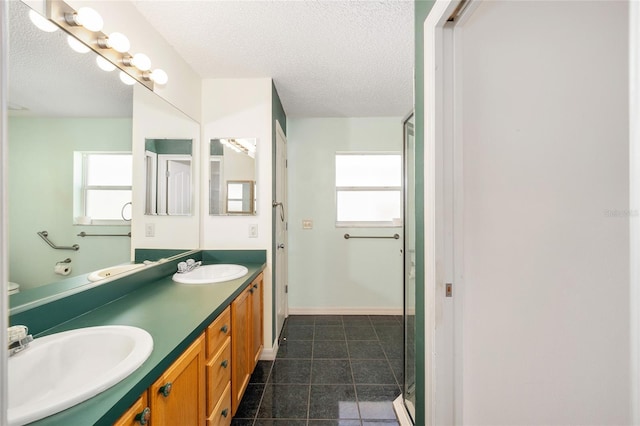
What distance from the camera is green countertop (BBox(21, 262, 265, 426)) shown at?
0.57 meters

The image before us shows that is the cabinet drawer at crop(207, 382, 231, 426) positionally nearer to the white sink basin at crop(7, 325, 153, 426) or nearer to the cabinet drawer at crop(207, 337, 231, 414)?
the cabinet drawer at crop(207, 337, 231, 414)

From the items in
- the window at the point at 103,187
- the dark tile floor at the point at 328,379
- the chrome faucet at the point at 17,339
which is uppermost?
the window at the point at 103,187

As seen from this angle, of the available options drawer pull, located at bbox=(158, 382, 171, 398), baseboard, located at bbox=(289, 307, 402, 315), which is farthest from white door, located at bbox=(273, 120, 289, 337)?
drawer pull, located at bbox=(158, 382, 171, 398)

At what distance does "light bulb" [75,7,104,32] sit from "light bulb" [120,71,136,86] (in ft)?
0.74

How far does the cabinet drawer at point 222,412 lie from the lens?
1.15 meters

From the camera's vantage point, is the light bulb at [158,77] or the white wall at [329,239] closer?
the light bulb at [158,77]

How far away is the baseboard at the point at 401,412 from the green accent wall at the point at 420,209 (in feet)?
1.37

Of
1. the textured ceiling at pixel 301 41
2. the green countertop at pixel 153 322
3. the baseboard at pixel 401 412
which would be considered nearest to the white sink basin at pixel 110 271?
the green countertop at pixel 153 322

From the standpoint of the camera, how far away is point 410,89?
2377 mm

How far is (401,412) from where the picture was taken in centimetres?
154

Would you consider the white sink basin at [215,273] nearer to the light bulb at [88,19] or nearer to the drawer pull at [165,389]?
the drawer pull at [165,389]

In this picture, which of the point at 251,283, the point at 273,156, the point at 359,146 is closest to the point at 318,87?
the point at 273,156

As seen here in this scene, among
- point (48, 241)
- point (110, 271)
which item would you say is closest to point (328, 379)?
point (110, 271)

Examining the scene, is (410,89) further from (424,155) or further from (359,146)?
(424,155)
